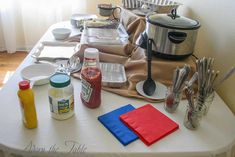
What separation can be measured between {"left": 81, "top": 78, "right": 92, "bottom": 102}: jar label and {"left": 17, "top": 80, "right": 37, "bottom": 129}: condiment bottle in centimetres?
17

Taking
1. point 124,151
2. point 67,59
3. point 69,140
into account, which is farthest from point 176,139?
point 67,59

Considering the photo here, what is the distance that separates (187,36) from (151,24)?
142 mm

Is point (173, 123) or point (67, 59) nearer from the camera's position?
point (173, 123)

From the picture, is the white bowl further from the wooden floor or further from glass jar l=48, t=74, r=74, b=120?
the wooden floor

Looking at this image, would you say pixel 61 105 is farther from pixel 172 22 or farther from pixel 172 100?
pixel 172 22

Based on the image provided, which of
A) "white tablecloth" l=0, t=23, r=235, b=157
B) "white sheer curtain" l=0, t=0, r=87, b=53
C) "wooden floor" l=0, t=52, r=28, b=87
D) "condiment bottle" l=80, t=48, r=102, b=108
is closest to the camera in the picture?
"white tablecloth" l=0, t=23, r=235, b=157

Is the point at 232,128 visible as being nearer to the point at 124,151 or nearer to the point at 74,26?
the point at 124,151

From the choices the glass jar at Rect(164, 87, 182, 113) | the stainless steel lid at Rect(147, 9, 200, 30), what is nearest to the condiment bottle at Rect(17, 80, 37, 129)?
the glass jar at Rect(164, 87, 182, 113)

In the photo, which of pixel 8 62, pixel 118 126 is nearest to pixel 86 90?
pixel 118 126

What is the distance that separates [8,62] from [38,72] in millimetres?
1696

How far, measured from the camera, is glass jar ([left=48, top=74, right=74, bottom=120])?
67 centimetres

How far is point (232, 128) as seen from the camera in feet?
2.41

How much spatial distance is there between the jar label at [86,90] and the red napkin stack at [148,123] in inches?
4.9

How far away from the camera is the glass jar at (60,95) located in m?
0.67
